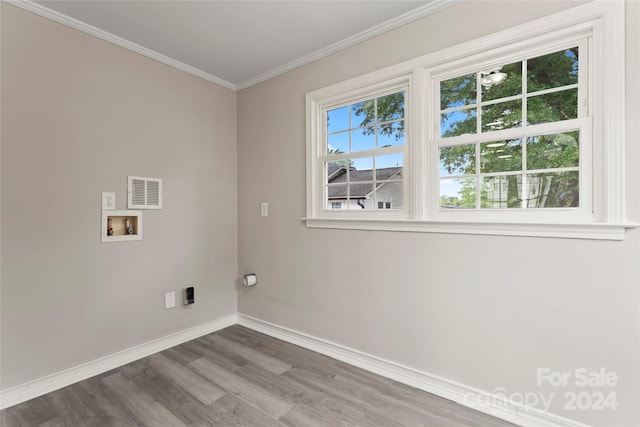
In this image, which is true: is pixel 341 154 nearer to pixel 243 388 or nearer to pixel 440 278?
pixel 440 278

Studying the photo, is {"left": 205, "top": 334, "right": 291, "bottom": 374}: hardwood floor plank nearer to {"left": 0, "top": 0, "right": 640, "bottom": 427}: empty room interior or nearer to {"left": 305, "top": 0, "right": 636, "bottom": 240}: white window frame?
{"left": 0, "top": 0, "right": 640, "bottom": 427}: empty room interior

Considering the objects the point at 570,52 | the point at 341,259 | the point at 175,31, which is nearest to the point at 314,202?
the point at 341,259

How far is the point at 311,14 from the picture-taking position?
202cm

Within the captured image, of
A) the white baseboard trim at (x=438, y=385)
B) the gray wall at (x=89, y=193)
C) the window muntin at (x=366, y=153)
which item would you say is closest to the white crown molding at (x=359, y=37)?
the window muntin at (x=366, y=153)

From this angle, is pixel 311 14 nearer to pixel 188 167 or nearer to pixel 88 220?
pixel 188 167

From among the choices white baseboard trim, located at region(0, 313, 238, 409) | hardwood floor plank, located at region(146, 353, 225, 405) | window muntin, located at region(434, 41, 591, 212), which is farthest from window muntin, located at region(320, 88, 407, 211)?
white baseboard trim, located at region(0, 313, 238, 409)

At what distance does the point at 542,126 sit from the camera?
163 cm

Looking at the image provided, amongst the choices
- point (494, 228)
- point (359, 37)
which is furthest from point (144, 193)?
point (494, 228)

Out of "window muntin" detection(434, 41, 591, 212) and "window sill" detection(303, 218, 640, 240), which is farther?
"window muntin" detection(434, 41, 591, 212)

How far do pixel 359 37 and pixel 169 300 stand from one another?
8.76 feet

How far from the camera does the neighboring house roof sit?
2245 millimetres

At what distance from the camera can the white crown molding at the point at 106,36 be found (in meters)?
1.89

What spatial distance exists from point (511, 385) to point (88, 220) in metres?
2.95

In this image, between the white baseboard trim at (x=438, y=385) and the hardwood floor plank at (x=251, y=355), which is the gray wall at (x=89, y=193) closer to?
the hardwood floor plank at (x=251, y=355)
